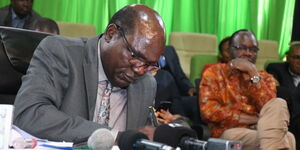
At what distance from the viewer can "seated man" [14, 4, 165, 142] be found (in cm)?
180

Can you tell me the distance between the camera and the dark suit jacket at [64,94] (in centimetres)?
178

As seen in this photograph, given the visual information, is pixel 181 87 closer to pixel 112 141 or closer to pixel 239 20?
pixel 239 20

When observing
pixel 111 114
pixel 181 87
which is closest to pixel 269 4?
pixel 181 87

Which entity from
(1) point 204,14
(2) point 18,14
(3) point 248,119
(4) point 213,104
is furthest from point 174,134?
(1) point 204,14

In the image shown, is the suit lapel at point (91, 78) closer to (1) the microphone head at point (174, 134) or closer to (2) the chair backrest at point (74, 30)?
(1) the microphone head at point (174, 134)

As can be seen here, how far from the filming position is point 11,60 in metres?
2.20

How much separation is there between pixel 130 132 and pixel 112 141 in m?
0.06

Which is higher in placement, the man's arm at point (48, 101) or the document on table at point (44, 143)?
the man's arm at point (48, 101)

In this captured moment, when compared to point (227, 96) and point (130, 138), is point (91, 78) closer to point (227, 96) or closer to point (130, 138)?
point (130, 138)

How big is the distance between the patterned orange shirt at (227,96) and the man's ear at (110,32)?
6.51ft

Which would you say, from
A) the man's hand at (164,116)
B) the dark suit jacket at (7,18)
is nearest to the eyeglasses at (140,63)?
the man's hand at (164,116)

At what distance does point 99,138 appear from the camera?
4.25 ft

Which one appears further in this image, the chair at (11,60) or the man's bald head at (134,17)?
the chair at (11,60)

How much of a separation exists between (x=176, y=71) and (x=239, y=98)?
1.26 m
